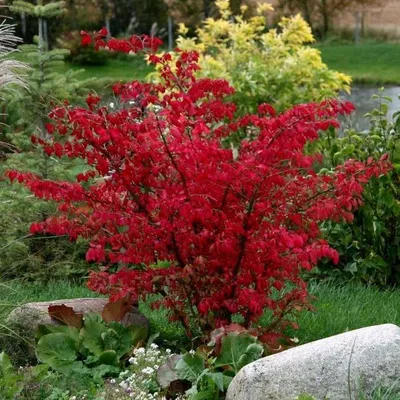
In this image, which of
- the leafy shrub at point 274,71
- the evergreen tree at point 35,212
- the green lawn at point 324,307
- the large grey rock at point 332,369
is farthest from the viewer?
the leafy shrub at point 274,71

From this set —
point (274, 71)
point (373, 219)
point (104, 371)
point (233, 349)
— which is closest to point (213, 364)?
point (233, 349)

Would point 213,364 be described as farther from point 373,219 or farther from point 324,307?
point 373,219

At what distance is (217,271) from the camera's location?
5816 millimetres

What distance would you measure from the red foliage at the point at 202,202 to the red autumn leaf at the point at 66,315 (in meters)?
0.24

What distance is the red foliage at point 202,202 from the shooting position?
5448 mm

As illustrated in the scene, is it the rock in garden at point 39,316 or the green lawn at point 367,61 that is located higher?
the rock in garden at point 39,316

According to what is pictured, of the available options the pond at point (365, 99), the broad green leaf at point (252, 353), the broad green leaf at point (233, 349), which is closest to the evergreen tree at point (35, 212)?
the broad green leaf at point (233, 349)

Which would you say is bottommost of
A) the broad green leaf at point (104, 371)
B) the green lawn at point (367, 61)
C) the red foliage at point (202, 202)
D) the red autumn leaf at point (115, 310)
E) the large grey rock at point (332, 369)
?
the green lawn at point (367, 61)

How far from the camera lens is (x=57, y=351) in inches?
227

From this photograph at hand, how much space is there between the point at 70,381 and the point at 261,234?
4.48ft

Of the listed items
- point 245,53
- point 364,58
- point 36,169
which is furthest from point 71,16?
point 36,169

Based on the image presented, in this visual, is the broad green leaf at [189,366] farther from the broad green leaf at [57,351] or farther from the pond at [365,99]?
the pond at [365,99]

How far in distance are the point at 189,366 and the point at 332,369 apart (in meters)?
0.95

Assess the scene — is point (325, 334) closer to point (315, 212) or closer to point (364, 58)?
point (315, 212)
